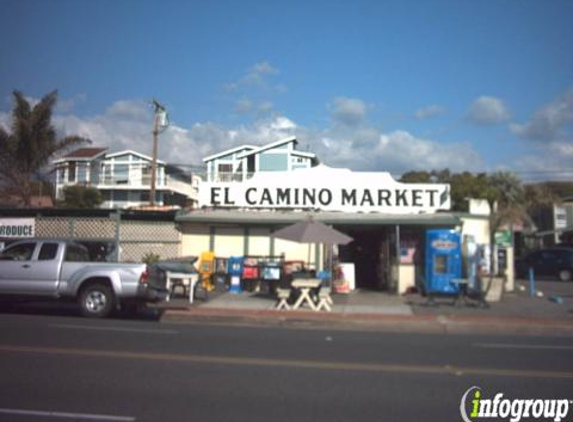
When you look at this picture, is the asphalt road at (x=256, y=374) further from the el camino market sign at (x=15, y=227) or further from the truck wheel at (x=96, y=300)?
the el camino market sign at (x=15, y=227)

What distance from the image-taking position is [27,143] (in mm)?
25844

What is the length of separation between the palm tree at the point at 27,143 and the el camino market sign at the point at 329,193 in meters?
9.18

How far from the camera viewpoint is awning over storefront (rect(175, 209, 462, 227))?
20062 millimetres

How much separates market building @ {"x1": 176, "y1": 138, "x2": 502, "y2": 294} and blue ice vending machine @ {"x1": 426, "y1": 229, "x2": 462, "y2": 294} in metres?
0.88

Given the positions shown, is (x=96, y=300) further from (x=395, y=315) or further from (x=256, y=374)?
(x=395, y=315)

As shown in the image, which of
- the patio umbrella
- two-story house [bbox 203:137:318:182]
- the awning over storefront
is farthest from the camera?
two-story house [bbox 203:137:318:182]

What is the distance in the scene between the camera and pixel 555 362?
8984 millimetres

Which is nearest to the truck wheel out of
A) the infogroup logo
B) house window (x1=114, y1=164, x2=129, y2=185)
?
the infogroup logo

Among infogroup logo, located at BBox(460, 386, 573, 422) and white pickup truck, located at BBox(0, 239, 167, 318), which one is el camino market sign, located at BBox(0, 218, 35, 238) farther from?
infogroup logo, located at BBox(460, 386, 573, 422)

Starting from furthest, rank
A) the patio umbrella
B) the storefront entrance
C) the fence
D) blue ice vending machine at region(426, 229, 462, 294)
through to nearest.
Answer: the storefront entrance < the fence < blue ice vending machine at region(426, 229, 462, 294) < the patio umbrella

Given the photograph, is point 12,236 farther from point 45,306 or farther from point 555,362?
point 555,362

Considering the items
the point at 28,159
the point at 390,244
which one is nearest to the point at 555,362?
the point at 390,244

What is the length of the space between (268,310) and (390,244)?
7187mm

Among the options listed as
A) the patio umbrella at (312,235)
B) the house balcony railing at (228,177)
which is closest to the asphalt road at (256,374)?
the patio umbrella at (312,235)
